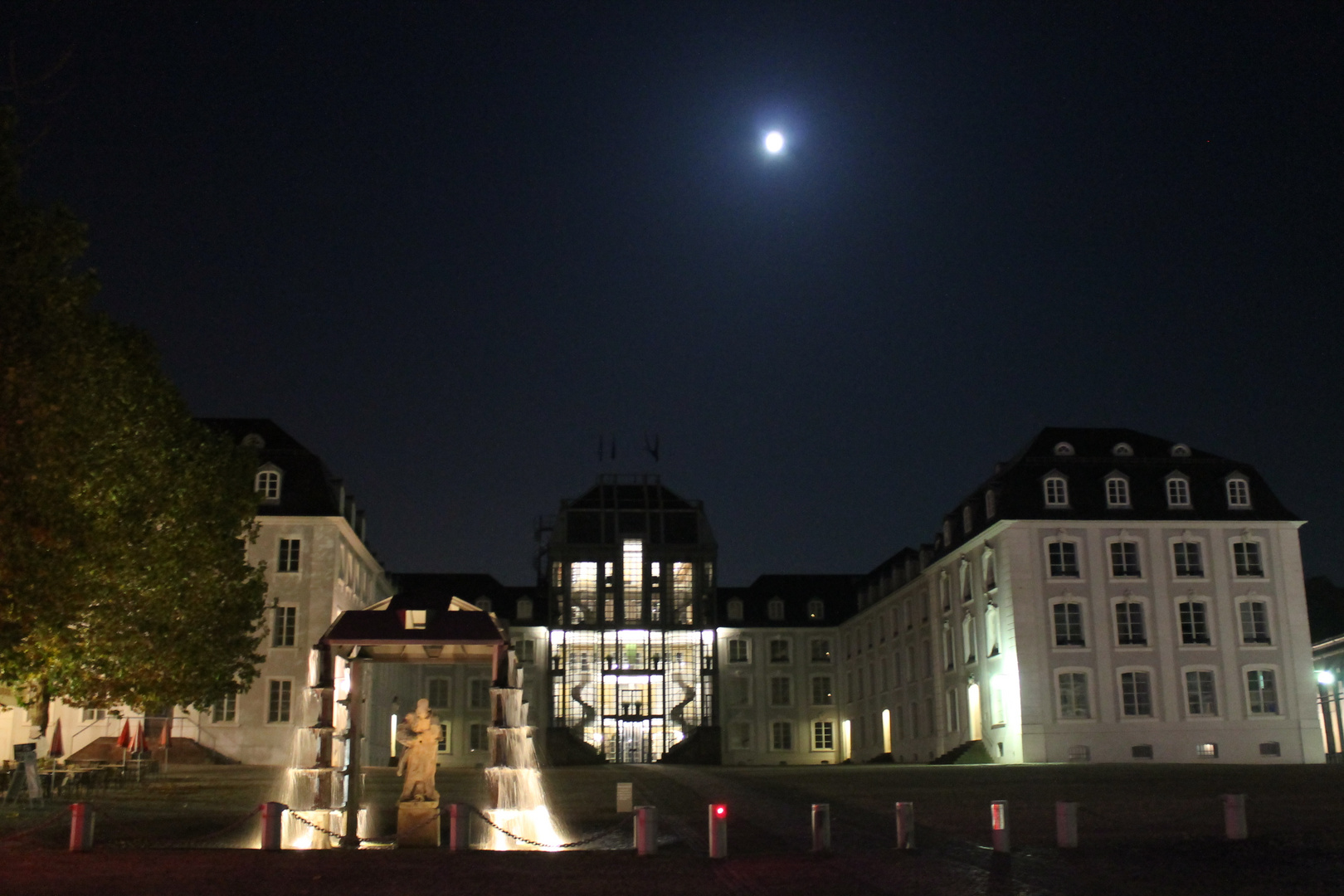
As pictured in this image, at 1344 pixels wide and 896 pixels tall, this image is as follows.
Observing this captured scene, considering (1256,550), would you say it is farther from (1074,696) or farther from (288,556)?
(288,556)

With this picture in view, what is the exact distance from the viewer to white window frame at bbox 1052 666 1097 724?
4819 centimetres

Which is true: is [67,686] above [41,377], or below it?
below

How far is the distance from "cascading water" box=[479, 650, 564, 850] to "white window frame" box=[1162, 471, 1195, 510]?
36.5m

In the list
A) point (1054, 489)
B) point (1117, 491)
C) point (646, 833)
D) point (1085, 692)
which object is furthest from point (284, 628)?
point (646, 833)

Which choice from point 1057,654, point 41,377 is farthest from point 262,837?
point 1057,654

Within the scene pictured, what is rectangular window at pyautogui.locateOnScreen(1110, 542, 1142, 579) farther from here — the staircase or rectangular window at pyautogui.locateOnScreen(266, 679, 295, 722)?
rectangular window at pyautogui.locateOnScreen(266, 679, 295, 722)

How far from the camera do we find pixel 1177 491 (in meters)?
51.4

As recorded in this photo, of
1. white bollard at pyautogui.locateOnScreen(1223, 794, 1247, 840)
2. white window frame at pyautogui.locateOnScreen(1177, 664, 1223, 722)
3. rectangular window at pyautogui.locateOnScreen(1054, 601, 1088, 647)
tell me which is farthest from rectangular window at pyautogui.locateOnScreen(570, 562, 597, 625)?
white bollard at pyautogui.locateOnScreen(1223, 794, 1247, 840)

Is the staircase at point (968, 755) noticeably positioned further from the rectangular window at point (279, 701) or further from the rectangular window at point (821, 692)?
the rectangular window at point (821, 692)

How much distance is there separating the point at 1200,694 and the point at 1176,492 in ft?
26.0

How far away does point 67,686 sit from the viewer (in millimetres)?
28547

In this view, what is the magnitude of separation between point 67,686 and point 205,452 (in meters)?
7.69

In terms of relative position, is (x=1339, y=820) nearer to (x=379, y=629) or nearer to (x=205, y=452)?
(x=379, y=629)

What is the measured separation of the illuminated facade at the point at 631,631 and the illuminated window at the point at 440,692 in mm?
8267
